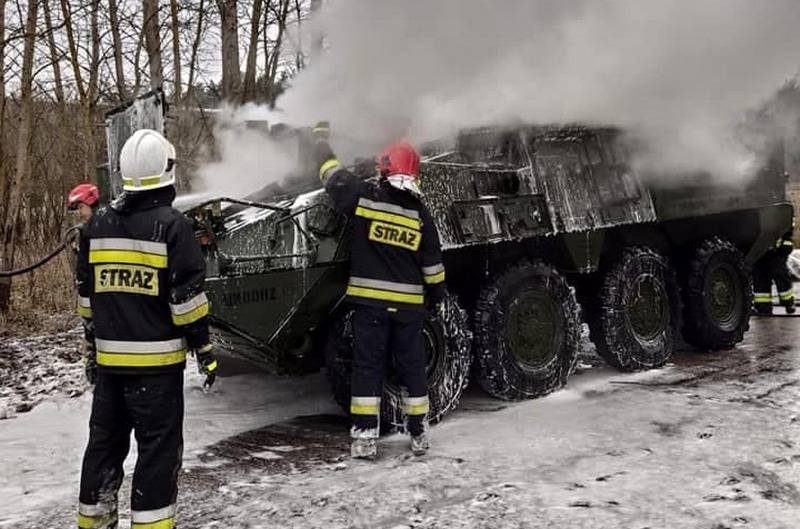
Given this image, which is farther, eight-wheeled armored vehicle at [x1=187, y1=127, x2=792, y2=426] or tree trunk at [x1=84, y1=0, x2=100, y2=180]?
tree trunk at [x1=84, y1=0, x2=100, y2=180]

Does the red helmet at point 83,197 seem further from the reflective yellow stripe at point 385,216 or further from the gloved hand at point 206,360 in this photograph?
the gloved hand at point 206,360

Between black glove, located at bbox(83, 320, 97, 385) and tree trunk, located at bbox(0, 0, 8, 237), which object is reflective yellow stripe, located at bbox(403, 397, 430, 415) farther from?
tree trunk, located at bbox(0, 0, 8, 237)

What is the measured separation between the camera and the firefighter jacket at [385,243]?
4273mm

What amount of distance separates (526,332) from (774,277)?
4872mm

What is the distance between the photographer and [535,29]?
6031 millimetres

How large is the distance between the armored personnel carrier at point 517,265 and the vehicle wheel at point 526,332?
0.03ft

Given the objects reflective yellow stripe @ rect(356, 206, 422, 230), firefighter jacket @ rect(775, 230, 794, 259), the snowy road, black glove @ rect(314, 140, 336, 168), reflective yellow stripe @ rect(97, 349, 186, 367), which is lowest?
the snowy road

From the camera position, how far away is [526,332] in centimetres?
546

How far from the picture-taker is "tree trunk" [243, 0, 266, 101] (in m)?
11.9

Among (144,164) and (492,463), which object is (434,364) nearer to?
(492,463)

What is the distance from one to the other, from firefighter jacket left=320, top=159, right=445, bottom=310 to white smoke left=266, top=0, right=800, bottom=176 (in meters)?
1.19

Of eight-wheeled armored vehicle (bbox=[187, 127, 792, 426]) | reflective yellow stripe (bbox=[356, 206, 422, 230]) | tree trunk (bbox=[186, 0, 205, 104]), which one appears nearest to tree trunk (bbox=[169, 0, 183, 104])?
tree trunk (bbox=[186, 0, 205, 104])

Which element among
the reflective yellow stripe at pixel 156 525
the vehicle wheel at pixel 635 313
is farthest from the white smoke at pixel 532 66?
the reflective yellow stripe at pixel 156 525

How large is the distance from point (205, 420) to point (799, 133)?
5.93m
